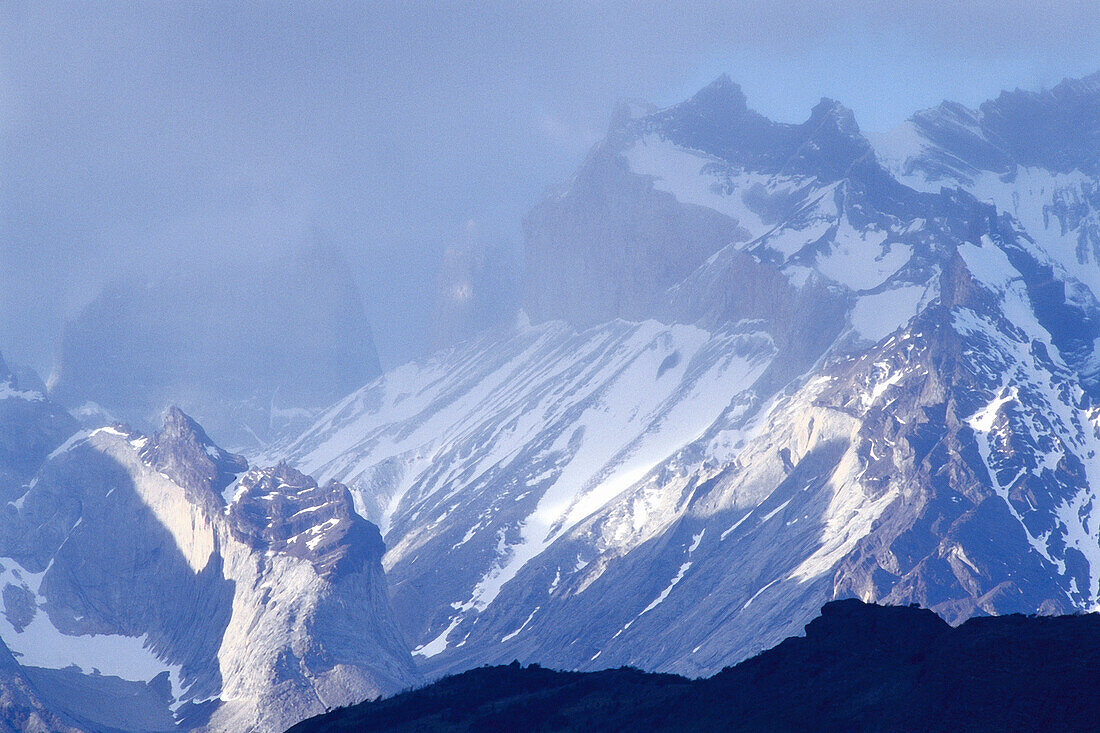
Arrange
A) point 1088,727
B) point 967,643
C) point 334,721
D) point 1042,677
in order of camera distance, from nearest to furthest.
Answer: point 1088,727 < point 1042,677 < point 967,643 < point 334,721

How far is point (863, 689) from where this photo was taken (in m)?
101

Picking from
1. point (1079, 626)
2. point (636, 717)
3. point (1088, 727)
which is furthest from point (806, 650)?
point (1088, 727)

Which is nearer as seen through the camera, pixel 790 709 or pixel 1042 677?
pixel 1042 677

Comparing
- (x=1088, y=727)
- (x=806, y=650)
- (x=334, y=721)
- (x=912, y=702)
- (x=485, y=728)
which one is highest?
(x=334, y=721)

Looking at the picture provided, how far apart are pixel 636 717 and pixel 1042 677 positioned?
3143 cm

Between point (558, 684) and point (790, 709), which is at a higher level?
point (558, 684)

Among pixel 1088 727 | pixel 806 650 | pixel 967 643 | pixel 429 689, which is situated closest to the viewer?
pixel 1088 727

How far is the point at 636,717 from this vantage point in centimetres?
11488

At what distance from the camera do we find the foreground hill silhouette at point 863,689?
92000mm

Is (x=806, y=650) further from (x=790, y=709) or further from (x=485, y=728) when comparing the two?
(x=485, y=728)

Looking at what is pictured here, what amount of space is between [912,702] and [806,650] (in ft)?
54.4

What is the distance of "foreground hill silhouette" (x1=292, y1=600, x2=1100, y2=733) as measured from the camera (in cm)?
9200

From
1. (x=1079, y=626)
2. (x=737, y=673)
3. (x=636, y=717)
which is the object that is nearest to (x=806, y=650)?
(x=737, y=673)

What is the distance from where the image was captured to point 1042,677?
92.6 meters
